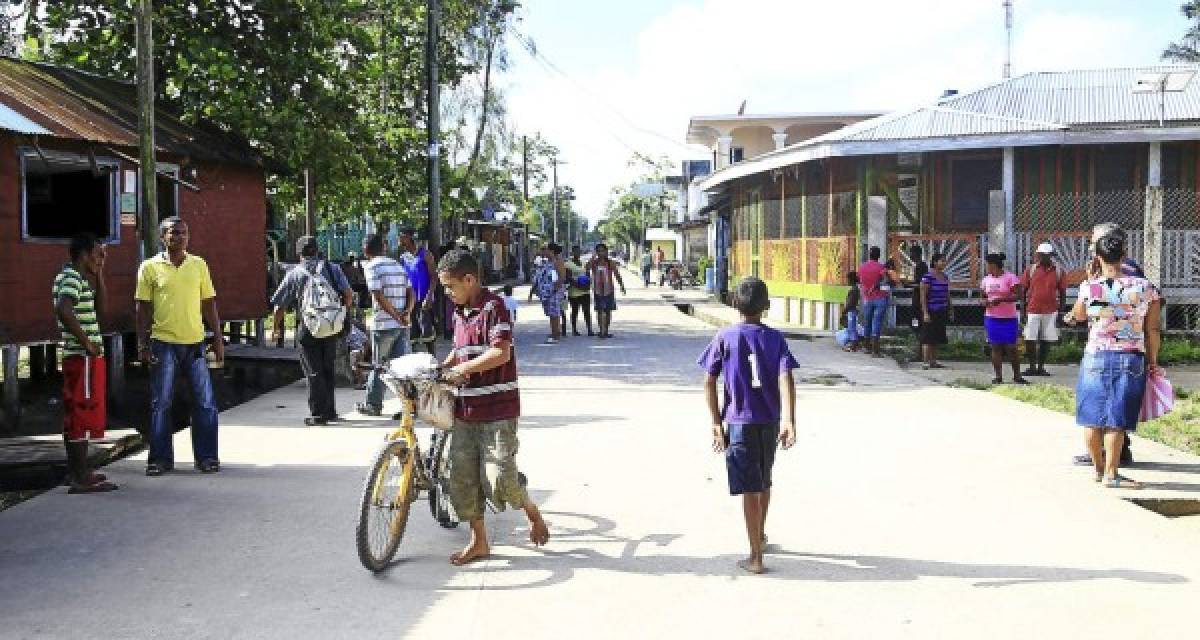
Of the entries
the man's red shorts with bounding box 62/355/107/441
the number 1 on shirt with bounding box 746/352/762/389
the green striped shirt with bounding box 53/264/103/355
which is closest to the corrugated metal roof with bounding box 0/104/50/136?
the green striped shirt with bounding box 53/264/103/355

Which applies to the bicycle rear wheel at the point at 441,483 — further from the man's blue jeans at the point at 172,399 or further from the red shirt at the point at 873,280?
the red shirt at the point at 873,280

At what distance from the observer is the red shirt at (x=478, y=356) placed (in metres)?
5.65

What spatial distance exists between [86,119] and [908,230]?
14.9m

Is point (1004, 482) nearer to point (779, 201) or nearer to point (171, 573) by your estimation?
point (171, 573)

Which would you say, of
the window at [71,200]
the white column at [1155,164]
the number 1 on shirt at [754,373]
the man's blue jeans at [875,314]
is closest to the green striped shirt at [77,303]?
the number 1 on shirt at [754,373]

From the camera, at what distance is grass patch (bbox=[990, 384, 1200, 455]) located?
9.82 meters

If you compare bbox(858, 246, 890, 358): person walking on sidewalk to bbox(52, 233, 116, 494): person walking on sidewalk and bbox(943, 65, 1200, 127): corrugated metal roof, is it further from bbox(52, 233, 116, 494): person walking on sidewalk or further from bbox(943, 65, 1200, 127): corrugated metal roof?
bbox(52, 233, 116, 494): person walking on sidewalk

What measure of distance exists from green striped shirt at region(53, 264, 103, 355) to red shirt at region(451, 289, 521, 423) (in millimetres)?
3428

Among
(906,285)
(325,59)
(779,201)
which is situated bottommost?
(906,285)

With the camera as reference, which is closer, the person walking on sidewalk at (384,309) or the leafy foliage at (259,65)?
A: the person walking on sidewalk at (384,309)

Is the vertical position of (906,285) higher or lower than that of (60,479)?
higher

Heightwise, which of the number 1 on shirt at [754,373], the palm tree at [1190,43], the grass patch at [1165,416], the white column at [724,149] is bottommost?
the grass patch at [1165,416]

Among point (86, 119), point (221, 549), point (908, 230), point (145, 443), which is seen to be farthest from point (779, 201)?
point (221, 549)

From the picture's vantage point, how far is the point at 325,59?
17500 mm
